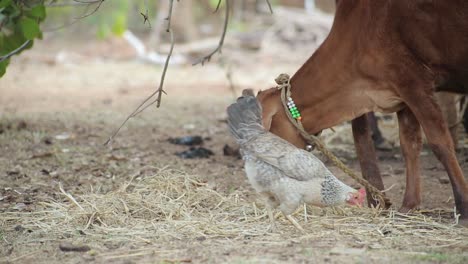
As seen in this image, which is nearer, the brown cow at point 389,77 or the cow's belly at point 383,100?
the brown cow at point 389,77

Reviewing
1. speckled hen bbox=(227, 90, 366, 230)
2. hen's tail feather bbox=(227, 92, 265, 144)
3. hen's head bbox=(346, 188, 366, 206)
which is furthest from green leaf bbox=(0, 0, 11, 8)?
hen's head bbox=(346, 188, 366, 206)

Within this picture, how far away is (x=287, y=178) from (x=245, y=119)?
0.46 m

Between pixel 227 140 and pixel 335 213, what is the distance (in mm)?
2690

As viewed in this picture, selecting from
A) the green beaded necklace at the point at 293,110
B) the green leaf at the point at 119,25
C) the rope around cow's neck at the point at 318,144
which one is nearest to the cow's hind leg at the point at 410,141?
the rope around cow's neck at the point at 318,144

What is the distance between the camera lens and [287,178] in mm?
4391

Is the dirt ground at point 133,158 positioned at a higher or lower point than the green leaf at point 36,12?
lower

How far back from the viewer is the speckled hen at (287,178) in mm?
4383

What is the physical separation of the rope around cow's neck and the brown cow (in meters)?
0.04

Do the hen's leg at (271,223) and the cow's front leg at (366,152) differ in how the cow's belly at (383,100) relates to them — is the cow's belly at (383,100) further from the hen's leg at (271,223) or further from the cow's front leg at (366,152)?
the hen's leg at (271,223)

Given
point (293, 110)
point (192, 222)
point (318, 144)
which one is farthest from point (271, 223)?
point (293, 110)

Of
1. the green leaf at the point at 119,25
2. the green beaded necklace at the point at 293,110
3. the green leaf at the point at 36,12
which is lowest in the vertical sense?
the green leaf at the point at 119,25

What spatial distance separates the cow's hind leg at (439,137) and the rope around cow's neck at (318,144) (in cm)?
40

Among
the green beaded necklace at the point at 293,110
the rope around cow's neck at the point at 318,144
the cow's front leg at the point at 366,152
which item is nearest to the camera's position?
the rope around cow's neck at the point at 318,144

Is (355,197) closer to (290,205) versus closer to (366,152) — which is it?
(290,205)
